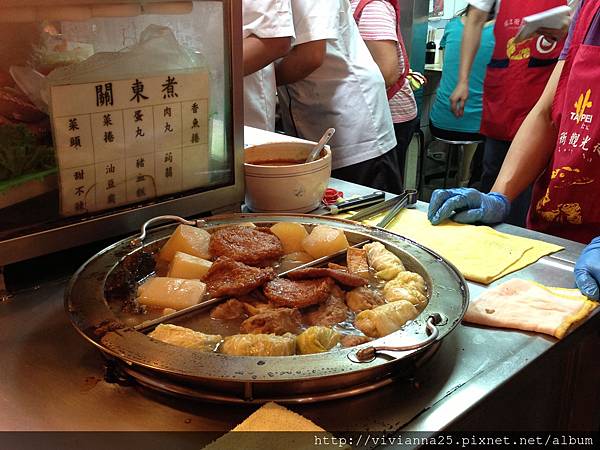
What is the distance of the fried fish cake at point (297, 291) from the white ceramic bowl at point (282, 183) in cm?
45

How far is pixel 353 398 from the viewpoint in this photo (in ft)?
2.76

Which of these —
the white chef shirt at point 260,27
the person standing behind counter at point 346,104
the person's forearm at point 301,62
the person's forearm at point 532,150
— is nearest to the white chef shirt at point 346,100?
the person standing behind counter at point 346,104

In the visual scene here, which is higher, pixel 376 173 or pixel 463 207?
pixel 463 207

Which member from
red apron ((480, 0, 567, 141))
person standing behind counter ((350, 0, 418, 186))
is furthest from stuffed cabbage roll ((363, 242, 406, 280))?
red apron ((480, 0, 567, 141))

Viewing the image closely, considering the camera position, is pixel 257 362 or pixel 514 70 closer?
pixel 257 362

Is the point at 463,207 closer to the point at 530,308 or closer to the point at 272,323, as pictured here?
the point at 530,308

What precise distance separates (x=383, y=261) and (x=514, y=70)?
2.90m

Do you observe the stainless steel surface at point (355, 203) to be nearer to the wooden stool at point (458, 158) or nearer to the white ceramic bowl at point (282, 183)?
the white ceramic bowl at point (282, 183)

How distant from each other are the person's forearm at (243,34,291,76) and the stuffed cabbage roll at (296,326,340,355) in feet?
4.95

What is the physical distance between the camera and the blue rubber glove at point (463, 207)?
5.04ft

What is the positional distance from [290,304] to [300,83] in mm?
1824

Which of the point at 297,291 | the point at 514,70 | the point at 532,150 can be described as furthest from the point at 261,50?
the point at 514,70

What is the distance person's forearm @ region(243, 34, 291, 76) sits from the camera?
85.7 inches

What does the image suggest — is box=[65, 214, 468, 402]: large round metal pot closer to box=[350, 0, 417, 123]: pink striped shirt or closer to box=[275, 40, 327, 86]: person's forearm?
box=[275, 40, 327, 86]: person's forearm
